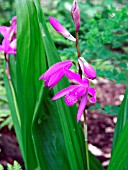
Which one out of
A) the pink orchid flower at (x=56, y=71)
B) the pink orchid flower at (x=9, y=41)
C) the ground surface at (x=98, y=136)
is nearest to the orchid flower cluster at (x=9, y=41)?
the pink orchid flower at (x=9, y=41)

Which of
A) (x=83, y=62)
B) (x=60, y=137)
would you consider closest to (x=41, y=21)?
Result: (x=83, y=62)

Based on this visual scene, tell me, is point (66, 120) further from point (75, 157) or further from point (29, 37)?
point (29, 37)

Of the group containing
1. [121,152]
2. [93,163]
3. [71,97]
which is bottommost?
[93,163]

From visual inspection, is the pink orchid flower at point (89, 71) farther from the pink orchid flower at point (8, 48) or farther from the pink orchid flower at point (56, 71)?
the pink orchid flower at point (8, 48)

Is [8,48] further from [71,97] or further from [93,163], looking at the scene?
[93,163]

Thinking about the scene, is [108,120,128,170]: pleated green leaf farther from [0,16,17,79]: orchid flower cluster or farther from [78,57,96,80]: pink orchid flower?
[0,16,17,79]: orchid flower cluster

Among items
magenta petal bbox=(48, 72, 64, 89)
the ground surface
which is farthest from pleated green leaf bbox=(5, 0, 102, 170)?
the ground surface

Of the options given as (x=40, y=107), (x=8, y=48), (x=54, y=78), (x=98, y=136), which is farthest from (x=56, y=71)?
(x=98, y=136)

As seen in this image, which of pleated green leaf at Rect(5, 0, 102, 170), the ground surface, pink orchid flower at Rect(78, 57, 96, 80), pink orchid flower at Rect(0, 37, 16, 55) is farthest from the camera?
the ground surface
